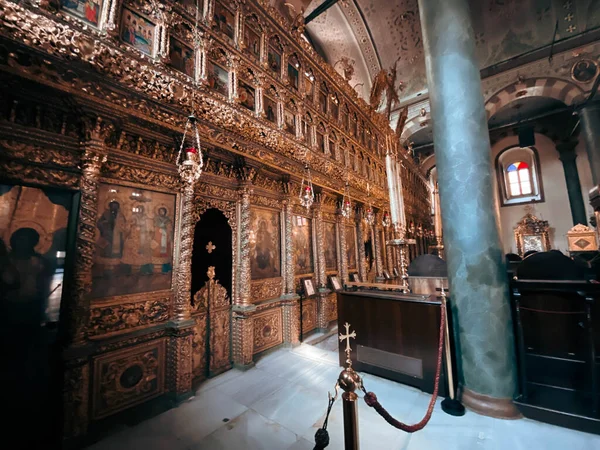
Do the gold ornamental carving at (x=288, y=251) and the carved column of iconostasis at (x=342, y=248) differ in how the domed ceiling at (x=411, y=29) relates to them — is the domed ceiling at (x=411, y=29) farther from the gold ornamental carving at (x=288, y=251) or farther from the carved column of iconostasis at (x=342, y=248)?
the gold ornamental carving at (x=288, y=251)

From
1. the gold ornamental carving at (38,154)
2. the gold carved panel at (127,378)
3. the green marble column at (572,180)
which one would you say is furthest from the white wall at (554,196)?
the gold ornamental carving at (38,154)

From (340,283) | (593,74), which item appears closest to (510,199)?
(593,74)

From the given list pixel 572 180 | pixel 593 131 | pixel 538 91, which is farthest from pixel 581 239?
pixel 572 180

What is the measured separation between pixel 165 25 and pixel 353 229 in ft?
23.5

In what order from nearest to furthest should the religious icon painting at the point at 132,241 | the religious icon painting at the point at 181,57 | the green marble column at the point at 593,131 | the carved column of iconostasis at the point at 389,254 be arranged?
1. the religious icon painting at the point at 132,241
2. the religious icon painting at the point at 181,57
3. the green marble column at the point at 593,131
4. the carved column of iconostasis at the point at 389,254

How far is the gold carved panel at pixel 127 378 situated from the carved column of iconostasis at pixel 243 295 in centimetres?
128

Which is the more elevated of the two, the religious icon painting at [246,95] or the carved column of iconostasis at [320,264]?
the religious icon painting at [246,95]

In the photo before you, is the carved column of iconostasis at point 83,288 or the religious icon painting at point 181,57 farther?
the religious icon painting at point 181,57

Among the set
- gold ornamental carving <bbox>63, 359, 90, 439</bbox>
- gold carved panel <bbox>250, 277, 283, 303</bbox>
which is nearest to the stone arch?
gold carved panel <bbox>250, 277, 283, 303</bbox>

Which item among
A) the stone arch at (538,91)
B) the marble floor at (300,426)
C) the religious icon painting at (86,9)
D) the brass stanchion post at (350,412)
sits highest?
the stone arch at (538,91)

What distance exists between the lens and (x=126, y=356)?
3061 mm

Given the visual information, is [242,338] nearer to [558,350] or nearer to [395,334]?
[395,334]

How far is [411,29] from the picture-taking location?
9.77 meters

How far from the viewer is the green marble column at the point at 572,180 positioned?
534 inches
